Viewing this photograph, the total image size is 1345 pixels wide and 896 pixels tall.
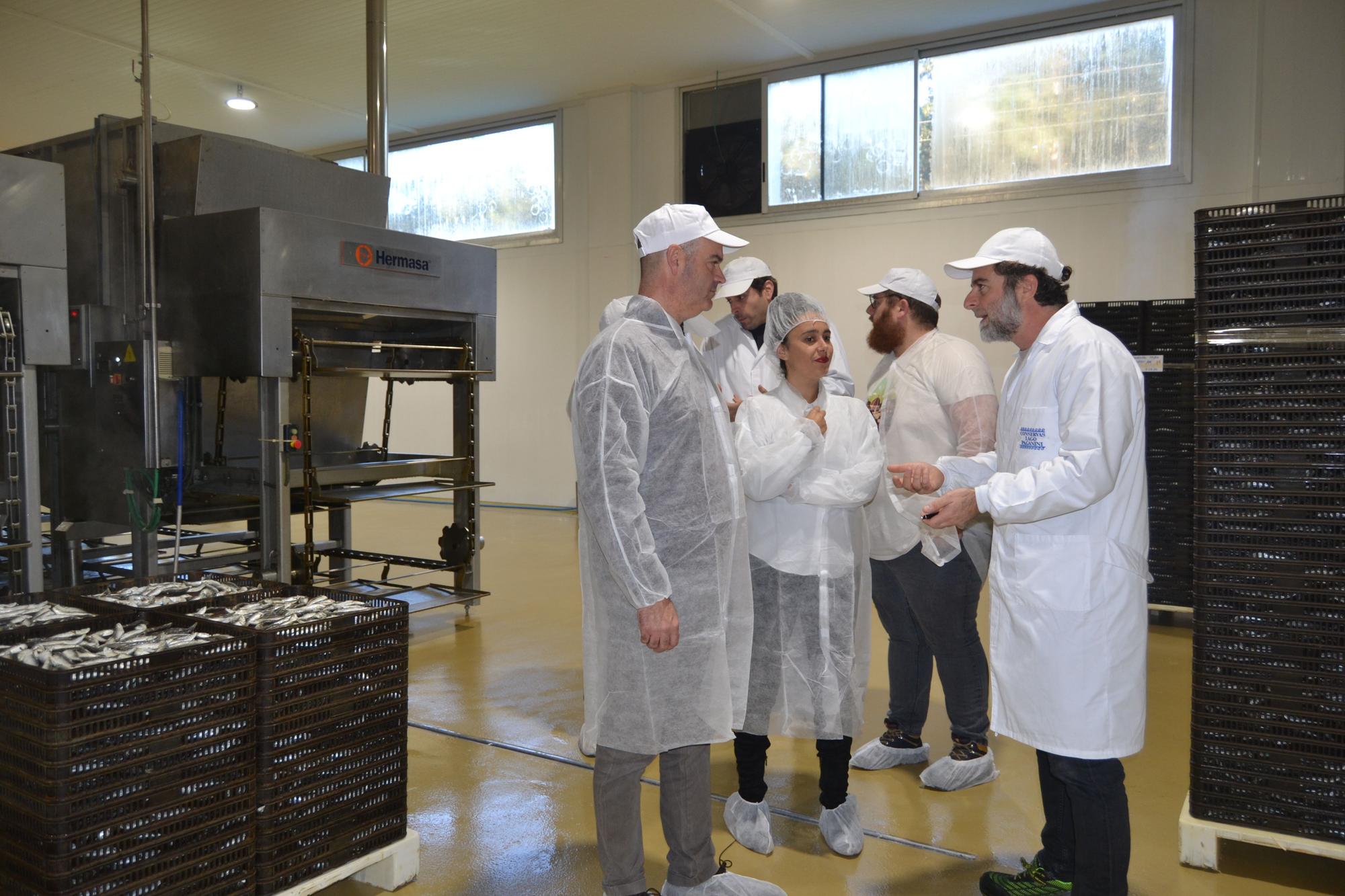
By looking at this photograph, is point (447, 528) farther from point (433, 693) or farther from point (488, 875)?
point (488, 875)

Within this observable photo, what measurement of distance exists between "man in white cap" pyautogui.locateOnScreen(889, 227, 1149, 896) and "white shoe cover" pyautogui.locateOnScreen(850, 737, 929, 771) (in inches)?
41.5

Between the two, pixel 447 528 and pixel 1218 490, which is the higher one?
pixel 1218 490

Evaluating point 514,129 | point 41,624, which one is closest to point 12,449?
point 41,624

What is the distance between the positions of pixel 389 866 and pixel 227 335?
102 inches

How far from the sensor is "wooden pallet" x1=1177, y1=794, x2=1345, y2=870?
2338 millimetres

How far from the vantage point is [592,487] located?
2016mm

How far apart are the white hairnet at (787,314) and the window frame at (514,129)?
6899 mm

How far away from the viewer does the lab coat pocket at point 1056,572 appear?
200 centimetres

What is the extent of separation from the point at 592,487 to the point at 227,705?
2.91 feet

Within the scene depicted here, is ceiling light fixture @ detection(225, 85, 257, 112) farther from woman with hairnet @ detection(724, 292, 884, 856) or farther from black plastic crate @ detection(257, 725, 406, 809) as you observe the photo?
black plastic crate @ detection(257, 725, 406, 809)

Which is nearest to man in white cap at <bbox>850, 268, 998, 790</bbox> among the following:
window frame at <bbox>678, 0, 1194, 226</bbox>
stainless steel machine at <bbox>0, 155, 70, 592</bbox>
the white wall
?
stainless steel machine at <bbox>0, 155, 70, 592</bbox>

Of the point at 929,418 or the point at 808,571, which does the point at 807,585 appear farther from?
the point at 929,418

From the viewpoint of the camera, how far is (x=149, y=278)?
4152 millimetres

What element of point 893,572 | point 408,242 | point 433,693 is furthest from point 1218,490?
point 408,242
